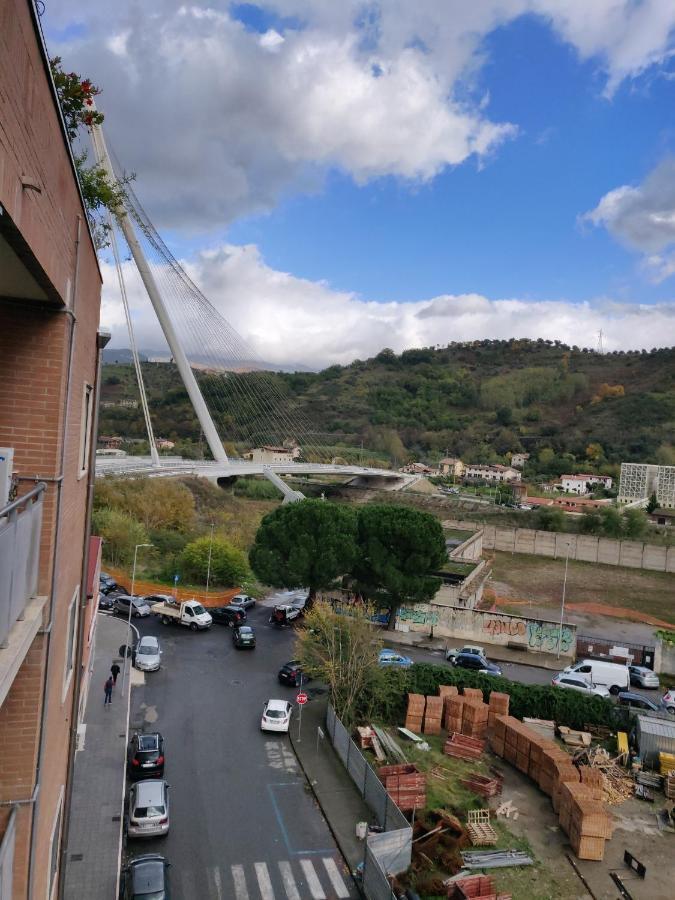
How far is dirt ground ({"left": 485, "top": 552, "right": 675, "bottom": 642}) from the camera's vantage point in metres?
37.2

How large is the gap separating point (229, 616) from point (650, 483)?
3113 inches

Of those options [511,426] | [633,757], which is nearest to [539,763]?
[633,757]

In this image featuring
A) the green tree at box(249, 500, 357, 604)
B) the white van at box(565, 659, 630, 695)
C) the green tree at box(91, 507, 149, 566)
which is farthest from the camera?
the green tree at box(91, 507, 149, 566)

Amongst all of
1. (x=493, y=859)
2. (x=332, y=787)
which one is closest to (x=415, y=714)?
(x=332, y=787)

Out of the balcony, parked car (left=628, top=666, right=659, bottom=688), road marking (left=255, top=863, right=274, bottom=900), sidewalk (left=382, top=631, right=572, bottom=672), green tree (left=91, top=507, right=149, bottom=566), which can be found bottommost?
sidewalk (left=382, top=631, right=572, bottom=672)

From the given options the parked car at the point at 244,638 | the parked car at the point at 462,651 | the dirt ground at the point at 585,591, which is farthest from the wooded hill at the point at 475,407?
the parked car at the point at 462,651

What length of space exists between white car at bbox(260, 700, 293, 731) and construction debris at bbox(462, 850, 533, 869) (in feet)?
20.3

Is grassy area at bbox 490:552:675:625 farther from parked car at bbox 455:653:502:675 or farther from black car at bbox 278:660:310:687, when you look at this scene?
A: black car at bbox 278:660:310:687

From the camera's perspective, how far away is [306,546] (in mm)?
26266

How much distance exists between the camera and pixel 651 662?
86.9 feet

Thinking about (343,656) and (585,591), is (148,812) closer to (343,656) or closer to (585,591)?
(343,656)

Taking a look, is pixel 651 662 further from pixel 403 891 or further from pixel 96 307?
pixel 96 307

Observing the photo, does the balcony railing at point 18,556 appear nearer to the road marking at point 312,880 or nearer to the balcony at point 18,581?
the balcony at point 18,581

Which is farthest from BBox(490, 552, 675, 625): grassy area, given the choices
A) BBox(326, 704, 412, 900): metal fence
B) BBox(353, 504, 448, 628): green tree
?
BBox(326, 704, 412, 900): metal fence
